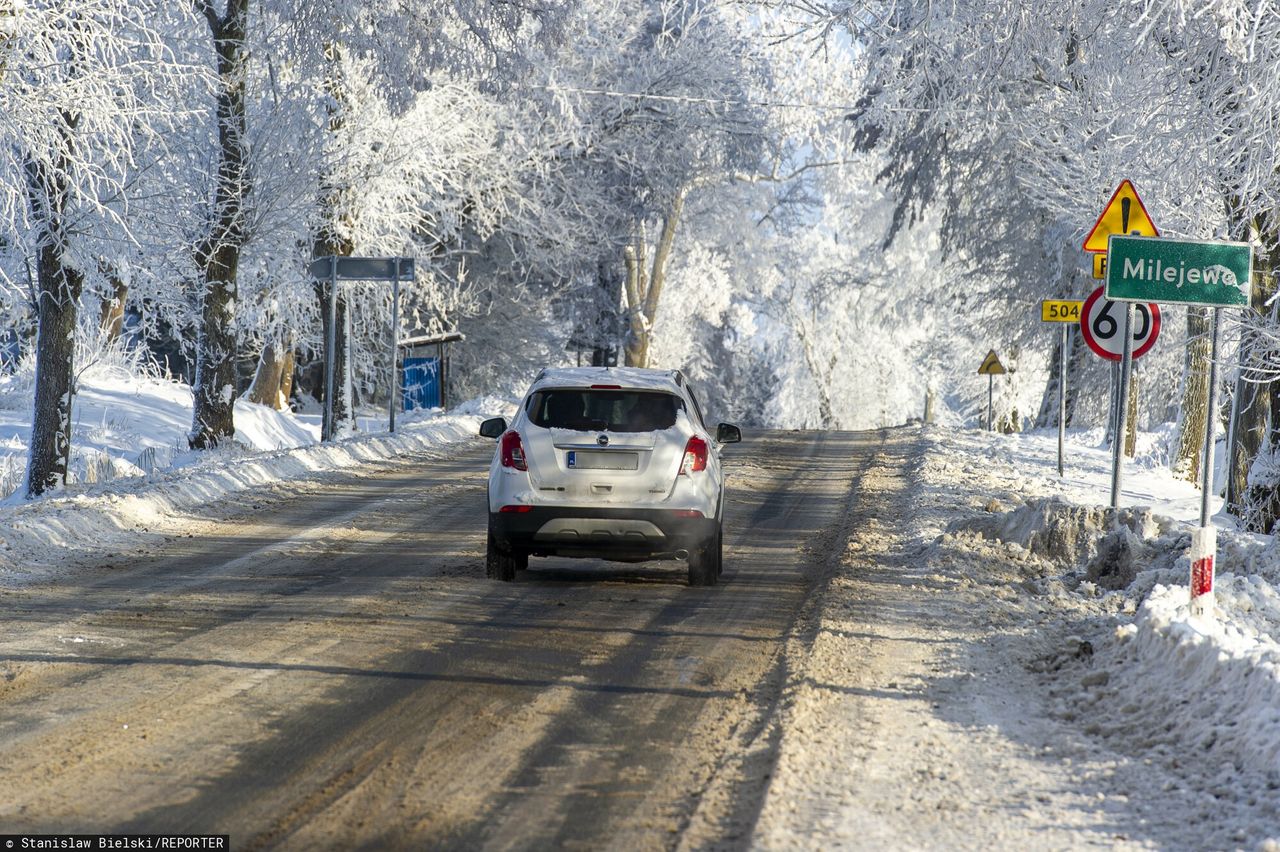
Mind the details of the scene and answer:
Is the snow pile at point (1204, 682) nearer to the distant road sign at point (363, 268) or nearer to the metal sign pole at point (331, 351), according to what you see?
the metal sign pole at point (331, 351)

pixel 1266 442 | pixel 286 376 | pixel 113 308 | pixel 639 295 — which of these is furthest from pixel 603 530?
pixel 639 295

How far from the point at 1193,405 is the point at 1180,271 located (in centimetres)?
1461

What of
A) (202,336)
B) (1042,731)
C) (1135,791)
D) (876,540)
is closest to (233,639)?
(1042,731)

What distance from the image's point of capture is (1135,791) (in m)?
5.95

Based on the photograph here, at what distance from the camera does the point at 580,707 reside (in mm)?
7375

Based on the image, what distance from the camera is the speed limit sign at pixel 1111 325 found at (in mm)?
14547

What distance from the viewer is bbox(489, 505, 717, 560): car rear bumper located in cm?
1118

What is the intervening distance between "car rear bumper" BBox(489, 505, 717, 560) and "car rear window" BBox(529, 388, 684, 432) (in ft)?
2.34

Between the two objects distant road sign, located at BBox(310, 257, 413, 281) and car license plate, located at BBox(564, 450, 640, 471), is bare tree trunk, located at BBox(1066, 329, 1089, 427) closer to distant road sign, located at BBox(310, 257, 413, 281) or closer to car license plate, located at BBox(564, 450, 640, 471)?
distant road sign, located at BBox(310, 257, 413, 281)

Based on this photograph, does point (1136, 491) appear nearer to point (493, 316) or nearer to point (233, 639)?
point (233, 639)

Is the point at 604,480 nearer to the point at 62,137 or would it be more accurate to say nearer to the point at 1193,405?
the point at 62,137

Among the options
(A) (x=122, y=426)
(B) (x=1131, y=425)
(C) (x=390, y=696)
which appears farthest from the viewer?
(B) (x=1131, y=425)

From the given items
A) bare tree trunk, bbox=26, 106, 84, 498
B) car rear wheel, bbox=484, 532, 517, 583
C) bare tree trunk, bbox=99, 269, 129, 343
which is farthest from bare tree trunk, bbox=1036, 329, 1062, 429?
car rear wheel, bbox=484, 532, 517, 583

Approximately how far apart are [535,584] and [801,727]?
4998mm
